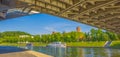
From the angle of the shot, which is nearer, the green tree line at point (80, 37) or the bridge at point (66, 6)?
the bridge at point (66, 6)

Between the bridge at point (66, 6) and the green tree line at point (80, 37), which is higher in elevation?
the bridge at point (66, 6)

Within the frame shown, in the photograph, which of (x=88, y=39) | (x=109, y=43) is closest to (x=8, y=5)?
(x=109, y=43)

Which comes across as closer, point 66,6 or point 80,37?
point 66,6

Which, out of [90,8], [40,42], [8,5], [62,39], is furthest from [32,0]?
[40,42]

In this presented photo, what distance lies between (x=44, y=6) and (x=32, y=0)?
2307 millimetres

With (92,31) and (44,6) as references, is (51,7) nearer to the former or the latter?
(44,6)

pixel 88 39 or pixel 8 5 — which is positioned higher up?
pixel 8 5

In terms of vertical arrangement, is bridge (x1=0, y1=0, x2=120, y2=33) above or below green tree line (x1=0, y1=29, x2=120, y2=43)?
above

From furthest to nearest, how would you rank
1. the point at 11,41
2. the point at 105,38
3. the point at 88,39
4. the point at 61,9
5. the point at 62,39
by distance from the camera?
the point at 11,41, the point at 62,39, the point at 88,39, the point at 105,38, the point at 61,9

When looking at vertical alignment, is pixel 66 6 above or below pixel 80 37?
above

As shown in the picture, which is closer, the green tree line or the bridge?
the bridge

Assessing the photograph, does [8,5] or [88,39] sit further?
[88,39]

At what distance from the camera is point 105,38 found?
365ft

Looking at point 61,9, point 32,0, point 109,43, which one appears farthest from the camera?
point 109,43
